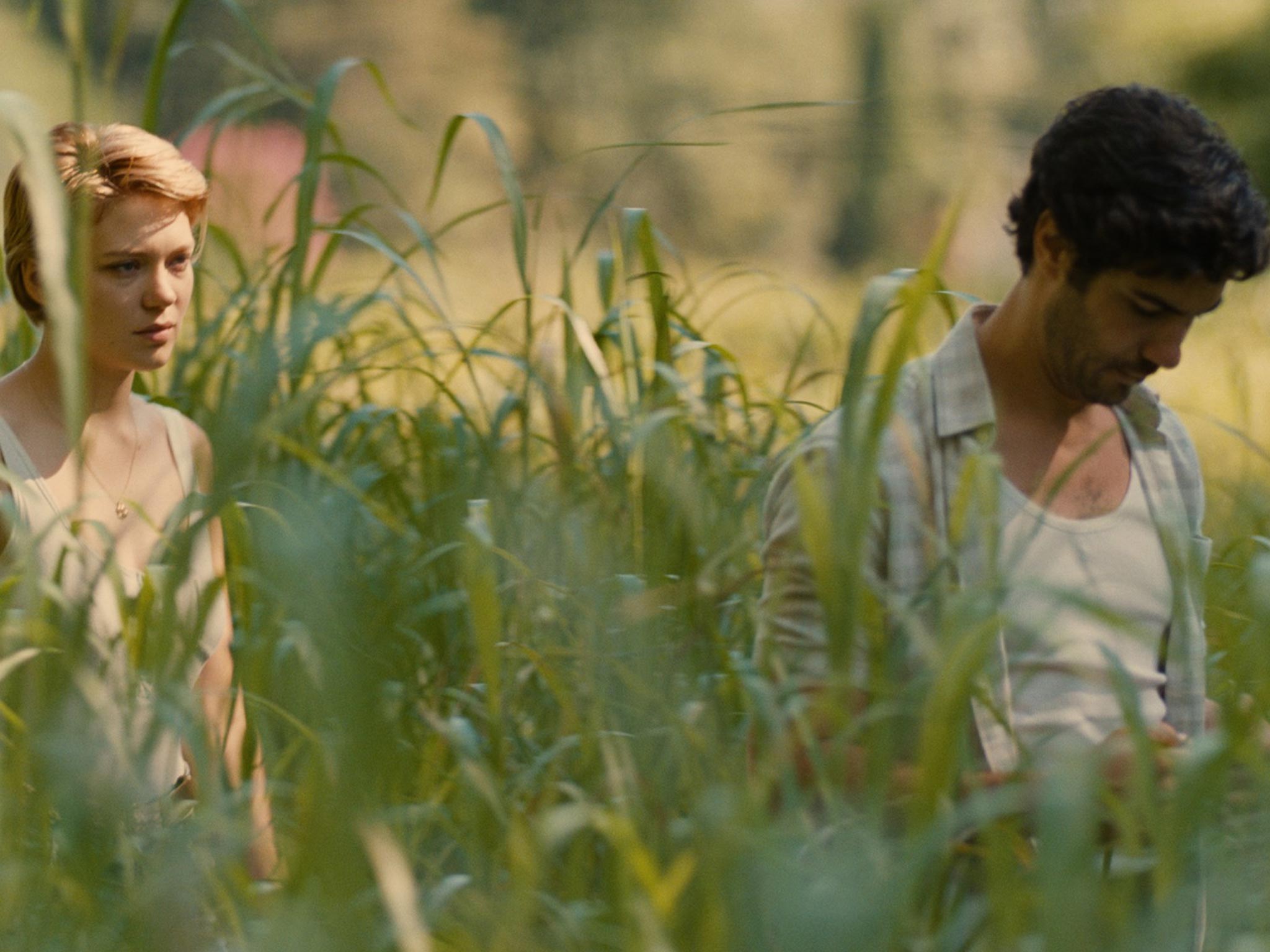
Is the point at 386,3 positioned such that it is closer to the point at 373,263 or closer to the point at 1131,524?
the point at 373,263

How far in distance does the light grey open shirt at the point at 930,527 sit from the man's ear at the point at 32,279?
68 centimetres

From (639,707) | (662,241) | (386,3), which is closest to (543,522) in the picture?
(639,707)

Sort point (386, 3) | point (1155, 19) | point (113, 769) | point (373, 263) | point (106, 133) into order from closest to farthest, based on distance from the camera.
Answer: point (113, 769) → point (106, 133) → point (373, 263) → point (1155, 19) → point (386, 3)

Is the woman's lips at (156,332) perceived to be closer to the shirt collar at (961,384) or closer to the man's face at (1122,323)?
the shirt collar at (961,384)

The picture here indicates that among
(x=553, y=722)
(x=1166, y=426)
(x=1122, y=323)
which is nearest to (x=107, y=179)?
(x=553, y=722)

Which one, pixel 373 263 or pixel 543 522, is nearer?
pixel 543 522

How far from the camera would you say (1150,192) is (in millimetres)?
1397

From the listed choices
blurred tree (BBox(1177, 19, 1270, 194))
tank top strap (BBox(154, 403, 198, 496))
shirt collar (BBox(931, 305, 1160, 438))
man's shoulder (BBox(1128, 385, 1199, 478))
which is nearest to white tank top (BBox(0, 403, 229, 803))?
tank top strap (BBox(154, 403, 198, 496))

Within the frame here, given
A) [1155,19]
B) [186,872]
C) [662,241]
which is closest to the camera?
[186,872]

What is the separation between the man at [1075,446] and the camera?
1.32m

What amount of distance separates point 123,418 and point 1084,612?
0.85 meters

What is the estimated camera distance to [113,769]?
1018 mm

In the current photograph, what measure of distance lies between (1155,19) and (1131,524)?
21.9ft

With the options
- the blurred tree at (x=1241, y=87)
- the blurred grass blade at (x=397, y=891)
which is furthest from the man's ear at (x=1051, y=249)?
the blurred tree at (x=1241, y=87)
